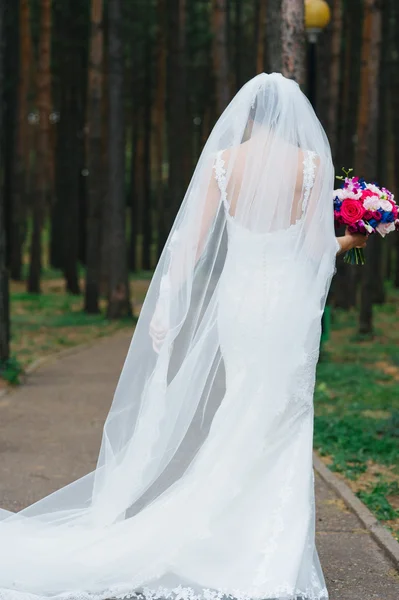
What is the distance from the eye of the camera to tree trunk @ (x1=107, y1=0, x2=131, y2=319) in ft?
66.9

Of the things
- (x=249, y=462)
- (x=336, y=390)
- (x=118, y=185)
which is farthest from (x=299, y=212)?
(x=118, y=185)

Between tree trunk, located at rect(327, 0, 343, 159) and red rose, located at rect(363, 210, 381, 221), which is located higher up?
tree trunk, located at rect(327, 0, 343, 159)

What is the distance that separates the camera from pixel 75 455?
838 centimetres

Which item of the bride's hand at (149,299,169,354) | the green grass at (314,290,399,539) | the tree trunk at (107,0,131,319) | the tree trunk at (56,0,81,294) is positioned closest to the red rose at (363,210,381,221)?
the bride's hand at (149,299,169,354)

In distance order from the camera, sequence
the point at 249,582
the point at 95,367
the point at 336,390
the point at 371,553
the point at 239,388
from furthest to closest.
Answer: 1. the point at 95,367
2. the point at 336,390
3. the point at 371,553
4. the point at 239,388
5. the point at 249,582

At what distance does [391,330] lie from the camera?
20938 mm

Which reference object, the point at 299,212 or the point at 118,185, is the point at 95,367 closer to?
the point at 118,185

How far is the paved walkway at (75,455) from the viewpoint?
18.0 ft

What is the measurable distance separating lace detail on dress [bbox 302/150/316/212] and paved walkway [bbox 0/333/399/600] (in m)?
1.96

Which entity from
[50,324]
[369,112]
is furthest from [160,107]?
[369,112]

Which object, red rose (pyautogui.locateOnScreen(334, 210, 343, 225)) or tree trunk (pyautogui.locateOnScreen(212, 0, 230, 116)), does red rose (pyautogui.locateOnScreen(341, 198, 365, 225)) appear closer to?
red rose (pyautogui.locateOnScreen(334, 210, 343, 225))

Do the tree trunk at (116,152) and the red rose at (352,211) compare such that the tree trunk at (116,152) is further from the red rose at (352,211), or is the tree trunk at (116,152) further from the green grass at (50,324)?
the red rose at (352,211)

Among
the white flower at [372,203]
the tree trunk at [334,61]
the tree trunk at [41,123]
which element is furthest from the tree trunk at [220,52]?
the white flower at [372,203]

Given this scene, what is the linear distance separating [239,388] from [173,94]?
64.9 feet
